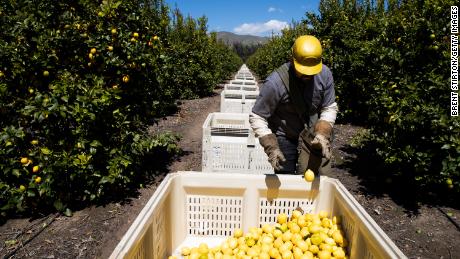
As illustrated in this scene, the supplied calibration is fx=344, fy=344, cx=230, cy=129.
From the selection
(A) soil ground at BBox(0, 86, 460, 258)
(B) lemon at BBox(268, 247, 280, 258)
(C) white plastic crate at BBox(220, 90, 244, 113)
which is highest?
(C) white plastic crate at BBox(220, 90, 244, 113)

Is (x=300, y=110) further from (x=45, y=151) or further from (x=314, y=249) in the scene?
(x=45, y=151)

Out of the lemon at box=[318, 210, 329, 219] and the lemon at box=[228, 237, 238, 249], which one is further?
the lemon at box=[318, 210, 329, 219]

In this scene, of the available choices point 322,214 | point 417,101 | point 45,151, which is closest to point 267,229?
point 322,214

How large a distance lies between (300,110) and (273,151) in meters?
0.64

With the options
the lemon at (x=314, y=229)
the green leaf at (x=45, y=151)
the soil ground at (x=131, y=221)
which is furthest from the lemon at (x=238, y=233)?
the green leaf at (x=45, y=151)

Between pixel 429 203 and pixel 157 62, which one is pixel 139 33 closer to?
pixel 157 62

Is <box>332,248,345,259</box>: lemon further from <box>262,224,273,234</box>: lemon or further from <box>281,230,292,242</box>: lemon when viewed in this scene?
<box>262,224,273,234</box>: lemon

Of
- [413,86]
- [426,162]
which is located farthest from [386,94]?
[426,162]

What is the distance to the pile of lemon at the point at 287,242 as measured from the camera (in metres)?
2.55

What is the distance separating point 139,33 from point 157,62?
545 mm

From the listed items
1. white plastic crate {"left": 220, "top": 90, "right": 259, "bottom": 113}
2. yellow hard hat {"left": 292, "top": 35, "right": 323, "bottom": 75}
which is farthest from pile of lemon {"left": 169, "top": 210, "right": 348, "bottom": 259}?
white plastic crate {"left": 220, "top": 90, "right": 259, "bottom": 113}

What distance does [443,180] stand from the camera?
4.76m

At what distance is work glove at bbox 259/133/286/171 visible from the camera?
117 inches

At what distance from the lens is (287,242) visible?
8.70ft
